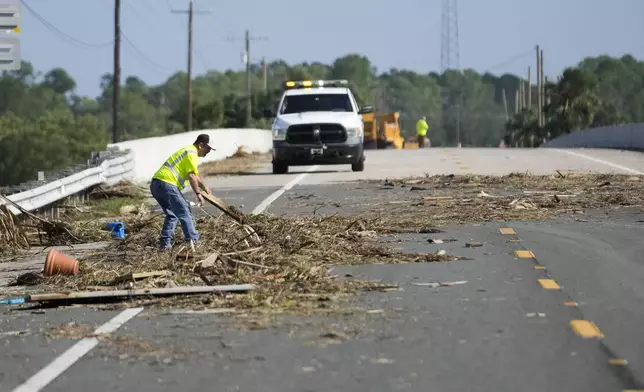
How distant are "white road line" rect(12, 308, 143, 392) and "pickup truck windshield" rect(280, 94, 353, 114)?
74.4 ft

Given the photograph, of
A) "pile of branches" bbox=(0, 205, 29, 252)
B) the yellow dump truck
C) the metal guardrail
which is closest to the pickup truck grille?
the metal guardrail

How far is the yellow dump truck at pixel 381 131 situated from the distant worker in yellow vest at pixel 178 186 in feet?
203

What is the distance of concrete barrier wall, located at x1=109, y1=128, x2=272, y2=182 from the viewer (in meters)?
31.1

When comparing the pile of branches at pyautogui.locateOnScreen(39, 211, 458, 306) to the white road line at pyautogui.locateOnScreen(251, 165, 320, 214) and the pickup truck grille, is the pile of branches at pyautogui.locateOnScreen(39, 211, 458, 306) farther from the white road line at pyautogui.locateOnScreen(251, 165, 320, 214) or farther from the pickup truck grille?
the pickup truck grille

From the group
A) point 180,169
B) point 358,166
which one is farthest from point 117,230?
point 358,166

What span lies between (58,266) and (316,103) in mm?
20254

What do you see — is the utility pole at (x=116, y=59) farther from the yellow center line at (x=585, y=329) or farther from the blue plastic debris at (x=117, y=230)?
the yellow center line at (x=585, y=329)

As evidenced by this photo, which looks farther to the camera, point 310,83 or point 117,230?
point 310,83

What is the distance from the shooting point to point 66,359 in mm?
9203

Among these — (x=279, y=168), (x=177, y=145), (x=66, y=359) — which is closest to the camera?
(x=66, y=359)

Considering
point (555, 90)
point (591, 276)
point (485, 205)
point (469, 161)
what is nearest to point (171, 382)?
point (591, 276)

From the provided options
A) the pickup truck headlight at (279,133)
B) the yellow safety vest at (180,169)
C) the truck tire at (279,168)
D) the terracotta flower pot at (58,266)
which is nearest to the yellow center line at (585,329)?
the terracotta flower pot at (58,266)

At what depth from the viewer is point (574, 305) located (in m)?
11.0

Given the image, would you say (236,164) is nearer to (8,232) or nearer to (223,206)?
(8,232)
